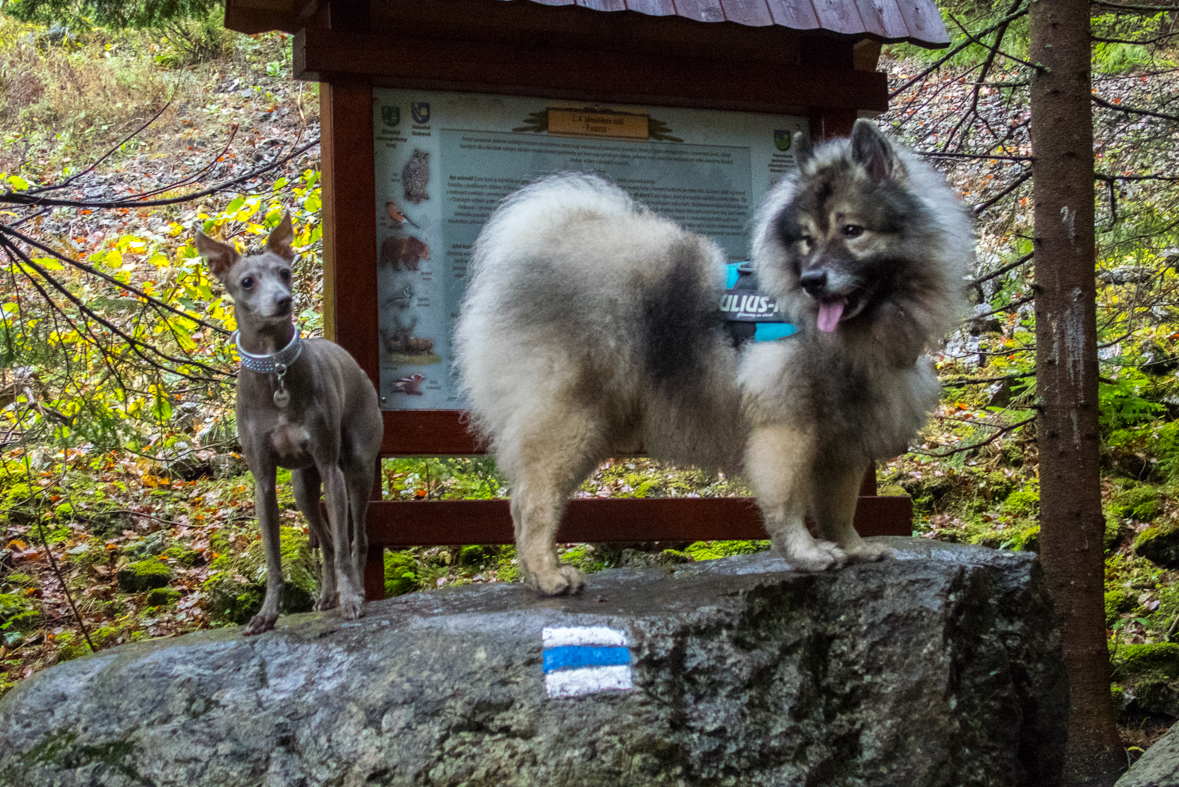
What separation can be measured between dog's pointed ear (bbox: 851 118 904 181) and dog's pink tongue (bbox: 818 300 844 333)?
459 millimetres

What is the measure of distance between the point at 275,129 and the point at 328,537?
9075mm

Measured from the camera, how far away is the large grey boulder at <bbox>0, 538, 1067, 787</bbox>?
2.62 metres

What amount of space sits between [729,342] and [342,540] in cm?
156

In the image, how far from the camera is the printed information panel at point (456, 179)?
412 centimetres

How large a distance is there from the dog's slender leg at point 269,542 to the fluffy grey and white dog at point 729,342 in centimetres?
84

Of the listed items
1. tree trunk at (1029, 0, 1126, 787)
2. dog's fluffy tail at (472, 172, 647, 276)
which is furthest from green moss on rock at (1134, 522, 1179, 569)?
dog's fluffy tail at (472, 172, 647, 276)

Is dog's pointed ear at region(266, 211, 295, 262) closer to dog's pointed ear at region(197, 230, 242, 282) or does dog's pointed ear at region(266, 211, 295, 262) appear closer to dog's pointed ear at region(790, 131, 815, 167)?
dog's pointed ear at region(197, 230, 242, 282)

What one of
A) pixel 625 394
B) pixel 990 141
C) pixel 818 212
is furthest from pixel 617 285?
pixel 990 141

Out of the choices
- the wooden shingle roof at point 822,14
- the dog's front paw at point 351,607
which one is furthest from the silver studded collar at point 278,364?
the wooden shingle roof at point 822,14

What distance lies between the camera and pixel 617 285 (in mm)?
3469

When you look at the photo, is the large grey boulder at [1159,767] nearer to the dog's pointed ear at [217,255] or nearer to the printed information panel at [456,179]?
the printed information panel at [456,179]

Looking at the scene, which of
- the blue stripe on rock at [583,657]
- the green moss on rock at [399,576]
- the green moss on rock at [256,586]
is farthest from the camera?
the green moss on rock at [399,576]

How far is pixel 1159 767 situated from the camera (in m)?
2.83

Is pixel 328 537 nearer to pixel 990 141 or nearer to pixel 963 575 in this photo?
pixel 963 575
